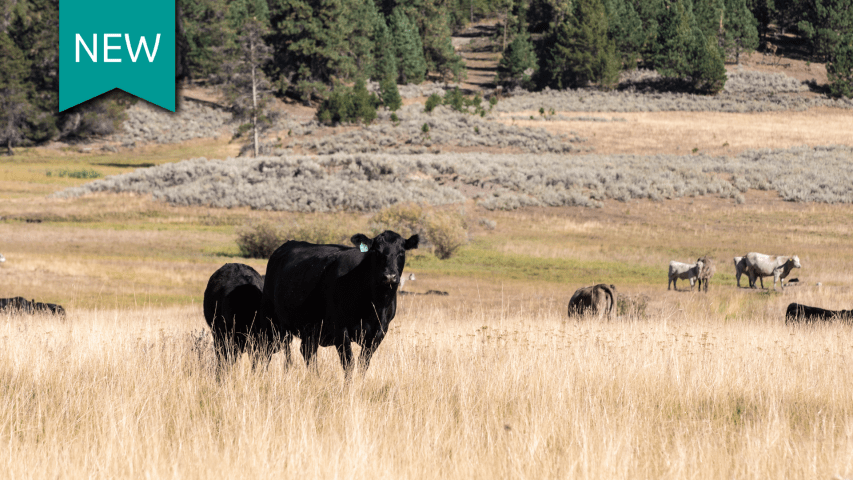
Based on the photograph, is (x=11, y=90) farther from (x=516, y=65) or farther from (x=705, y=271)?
(x=705, y=271)

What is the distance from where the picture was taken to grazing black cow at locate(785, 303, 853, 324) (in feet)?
50.4

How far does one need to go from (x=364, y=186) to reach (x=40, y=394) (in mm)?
47950

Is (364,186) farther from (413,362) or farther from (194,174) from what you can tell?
(413,362)

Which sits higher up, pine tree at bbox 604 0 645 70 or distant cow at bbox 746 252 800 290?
pine tree at bbox 604 0 645 70

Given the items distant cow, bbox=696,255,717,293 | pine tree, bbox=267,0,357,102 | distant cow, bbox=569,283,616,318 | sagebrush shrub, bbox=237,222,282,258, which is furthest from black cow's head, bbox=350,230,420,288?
pine tree, bbox=267,0,357,102

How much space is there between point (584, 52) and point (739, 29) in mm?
29044

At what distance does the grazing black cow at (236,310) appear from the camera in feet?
30.7

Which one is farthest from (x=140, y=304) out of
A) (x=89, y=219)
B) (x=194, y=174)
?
(x=194, y=174)

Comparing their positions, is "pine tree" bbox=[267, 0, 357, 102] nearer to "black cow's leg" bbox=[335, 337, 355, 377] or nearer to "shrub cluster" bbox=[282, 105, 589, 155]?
"shrub cluster" bbox=[282, 105, 589, 155]

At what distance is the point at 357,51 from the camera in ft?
348

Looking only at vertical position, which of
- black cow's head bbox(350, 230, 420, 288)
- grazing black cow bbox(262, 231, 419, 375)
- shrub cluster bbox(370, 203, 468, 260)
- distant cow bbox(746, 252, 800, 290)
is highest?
black cow's head bbox(350, 230, 420, 288)

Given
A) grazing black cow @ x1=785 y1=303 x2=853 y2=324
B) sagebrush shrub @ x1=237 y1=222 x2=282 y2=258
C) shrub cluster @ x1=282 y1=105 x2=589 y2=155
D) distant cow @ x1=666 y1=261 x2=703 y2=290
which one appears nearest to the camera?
grazing black cow @ x1=785 y1=303 x2=853 y2=324

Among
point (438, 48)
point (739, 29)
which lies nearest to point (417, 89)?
point (438, 48)

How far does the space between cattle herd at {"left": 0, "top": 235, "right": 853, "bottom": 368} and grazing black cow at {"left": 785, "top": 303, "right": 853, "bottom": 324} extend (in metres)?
10.5
